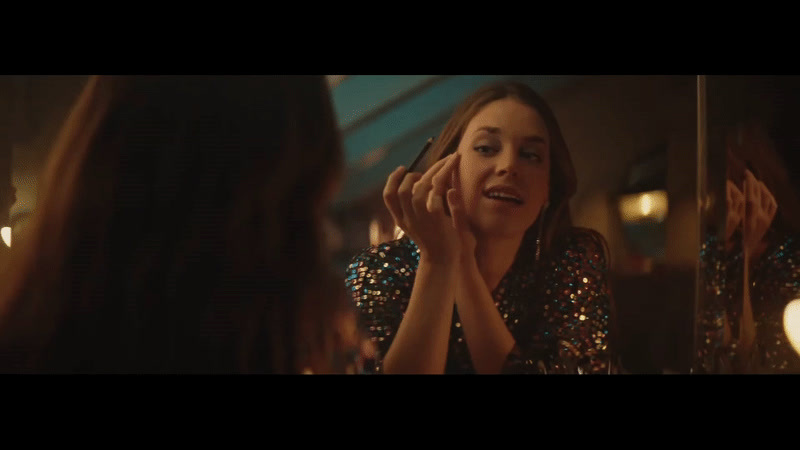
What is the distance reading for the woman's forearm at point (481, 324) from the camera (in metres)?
2.77

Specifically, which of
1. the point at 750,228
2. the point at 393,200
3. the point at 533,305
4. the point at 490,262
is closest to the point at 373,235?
the point at 393,200

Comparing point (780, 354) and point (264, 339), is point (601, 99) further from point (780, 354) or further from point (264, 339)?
point (264, 339)

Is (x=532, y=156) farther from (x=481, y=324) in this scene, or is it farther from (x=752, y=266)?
(x=752, y=266)

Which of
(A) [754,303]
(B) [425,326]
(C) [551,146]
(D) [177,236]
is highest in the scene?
(C) [551,146]

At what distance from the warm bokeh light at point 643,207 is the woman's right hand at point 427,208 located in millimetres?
554

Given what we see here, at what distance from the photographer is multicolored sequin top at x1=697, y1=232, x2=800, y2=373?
9.23 ft

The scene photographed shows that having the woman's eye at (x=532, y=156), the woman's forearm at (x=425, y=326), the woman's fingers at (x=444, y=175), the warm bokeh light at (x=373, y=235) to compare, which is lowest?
the woman's forearm at (x=425, y=326)

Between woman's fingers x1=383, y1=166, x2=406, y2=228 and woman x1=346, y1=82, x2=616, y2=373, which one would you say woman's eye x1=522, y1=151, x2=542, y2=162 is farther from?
woman's fingers x1=383, y1=166, x2=406, y2=228

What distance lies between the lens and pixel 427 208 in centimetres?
280

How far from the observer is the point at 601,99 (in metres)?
2.83

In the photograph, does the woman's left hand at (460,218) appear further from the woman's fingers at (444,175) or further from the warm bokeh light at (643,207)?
the warm bokeh light at (643,207)

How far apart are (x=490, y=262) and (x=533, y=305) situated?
0.64 ft

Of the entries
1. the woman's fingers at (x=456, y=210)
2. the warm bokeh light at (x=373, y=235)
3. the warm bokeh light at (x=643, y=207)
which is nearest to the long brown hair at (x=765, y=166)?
the warm bokeh light at (x=643, y=207)

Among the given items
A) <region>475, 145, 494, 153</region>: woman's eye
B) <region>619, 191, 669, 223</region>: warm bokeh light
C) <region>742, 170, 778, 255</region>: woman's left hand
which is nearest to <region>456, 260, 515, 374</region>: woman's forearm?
<region>475, 145, 494, 153</region>: woman's eye
